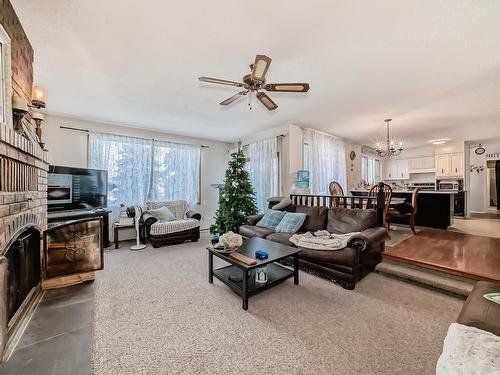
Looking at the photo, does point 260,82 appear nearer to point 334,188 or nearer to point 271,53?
point 271,53

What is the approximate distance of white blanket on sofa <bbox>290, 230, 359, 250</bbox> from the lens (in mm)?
2689

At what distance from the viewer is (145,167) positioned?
4809 mm

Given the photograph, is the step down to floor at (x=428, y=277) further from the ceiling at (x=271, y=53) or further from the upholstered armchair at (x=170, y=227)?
the upholstered armchair at (x=170, y=227)

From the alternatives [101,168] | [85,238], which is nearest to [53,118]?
[101,168]

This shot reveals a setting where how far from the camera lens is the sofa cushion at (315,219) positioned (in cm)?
364

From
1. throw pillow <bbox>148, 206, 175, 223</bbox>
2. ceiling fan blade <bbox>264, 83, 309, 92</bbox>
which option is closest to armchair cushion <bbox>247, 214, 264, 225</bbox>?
throw pillow <bbox>148, 206, 175, 223</bbox>

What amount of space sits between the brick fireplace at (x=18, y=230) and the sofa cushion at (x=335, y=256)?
2.76m

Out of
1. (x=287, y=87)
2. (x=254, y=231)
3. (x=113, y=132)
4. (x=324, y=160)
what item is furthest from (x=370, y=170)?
(x=113, y=132)

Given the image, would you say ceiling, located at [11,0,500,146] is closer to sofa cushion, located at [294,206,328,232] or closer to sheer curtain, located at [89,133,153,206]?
sheer curtain, located at [89,133,153,206]

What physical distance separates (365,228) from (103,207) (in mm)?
4590

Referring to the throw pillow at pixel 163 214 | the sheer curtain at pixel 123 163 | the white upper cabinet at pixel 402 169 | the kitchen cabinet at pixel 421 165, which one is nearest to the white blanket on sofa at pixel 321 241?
the throw pillow at pixel 163 214

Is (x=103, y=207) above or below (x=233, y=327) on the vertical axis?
above

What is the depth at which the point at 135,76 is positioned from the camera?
2.61 meters

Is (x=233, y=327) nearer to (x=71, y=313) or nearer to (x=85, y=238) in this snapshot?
(x=71, y=313)
